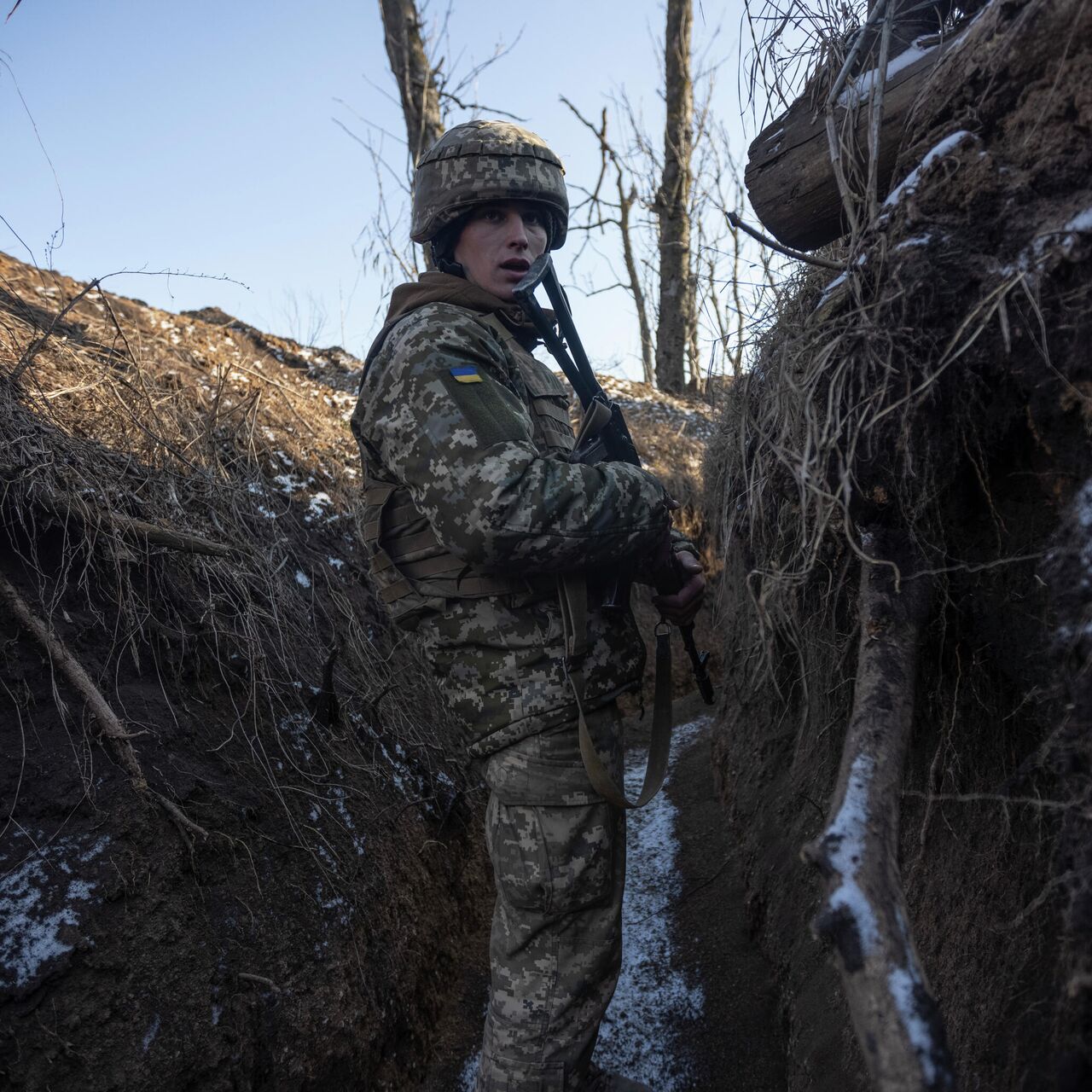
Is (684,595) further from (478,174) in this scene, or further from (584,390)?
(478,174)

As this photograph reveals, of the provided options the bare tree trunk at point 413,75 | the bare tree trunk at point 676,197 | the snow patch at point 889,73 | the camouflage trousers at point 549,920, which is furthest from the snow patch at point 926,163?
the bare tree trunk at point 676,197

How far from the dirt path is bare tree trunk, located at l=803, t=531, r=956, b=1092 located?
1.44 metres

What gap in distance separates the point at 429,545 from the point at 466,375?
437 millimetres

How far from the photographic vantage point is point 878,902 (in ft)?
3.39

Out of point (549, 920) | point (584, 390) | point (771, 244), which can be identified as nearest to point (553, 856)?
point (549, 920)

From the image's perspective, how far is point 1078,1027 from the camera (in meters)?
0.95

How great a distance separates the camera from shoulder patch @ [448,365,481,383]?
74.2 inches

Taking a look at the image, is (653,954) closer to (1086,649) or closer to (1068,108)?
(1086,649)

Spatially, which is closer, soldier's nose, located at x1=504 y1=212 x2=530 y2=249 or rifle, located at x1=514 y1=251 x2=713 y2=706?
rifle, located at x1=514 y1=251 x2=713 y2=706

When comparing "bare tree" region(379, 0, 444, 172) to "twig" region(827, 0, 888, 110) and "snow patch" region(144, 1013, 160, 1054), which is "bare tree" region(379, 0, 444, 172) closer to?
"twig" region(827, 0, 888, 110)

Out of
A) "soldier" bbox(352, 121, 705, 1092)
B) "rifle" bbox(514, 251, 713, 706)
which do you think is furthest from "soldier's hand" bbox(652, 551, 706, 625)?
"soldier" bbox(352, 121, 705, 1092)

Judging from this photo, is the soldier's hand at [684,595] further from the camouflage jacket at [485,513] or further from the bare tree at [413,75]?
the bare tree at [413,75]

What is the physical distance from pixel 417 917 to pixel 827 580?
1.76 metres

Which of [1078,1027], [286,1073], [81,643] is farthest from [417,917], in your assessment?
[1078,1027]
